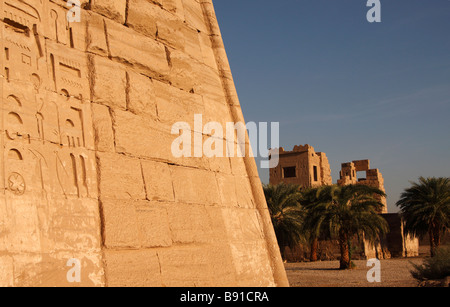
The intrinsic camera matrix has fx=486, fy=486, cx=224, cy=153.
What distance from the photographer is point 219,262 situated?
365 cm

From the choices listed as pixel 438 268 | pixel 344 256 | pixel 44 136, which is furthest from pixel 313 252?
pixel 44 136

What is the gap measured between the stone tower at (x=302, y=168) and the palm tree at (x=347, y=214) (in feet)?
51.5

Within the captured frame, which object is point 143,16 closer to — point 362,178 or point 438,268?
point 438,268

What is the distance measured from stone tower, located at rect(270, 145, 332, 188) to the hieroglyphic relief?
103 feet

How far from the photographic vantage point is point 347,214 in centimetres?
1767

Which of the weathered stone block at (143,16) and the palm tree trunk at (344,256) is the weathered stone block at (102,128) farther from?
the palm tree trunk at (344,256)

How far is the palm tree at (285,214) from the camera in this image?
19453mm

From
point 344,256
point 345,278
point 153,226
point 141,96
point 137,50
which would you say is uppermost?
point 137,50

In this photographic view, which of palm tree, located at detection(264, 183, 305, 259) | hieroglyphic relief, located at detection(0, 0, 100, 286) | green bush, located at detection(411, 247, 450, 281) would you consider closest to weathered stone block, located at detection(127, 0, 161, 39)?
hieroglyphic relief, located at detection(0, 0, 100, 286)

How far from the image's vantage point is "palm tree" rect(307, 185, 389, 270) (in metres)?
17.6

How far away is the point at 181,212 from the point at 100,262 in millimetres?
840

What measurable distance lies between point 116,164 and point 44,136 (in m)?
0.54

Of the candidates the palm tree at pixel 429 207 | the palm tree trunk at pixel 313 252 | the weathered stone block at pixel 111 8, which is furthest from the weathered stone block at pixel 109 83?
the palm tree trunk at pixel 313 252

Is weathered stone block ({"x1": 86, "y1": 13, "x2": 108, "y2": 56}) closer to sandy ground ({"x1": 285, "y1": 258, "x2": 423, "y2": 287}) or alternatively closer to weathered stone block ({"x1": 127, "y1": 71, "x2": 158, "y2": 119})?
weathered stone block ({"x1": 127, "y1": 71, "x2": 158, "y2": 119})
